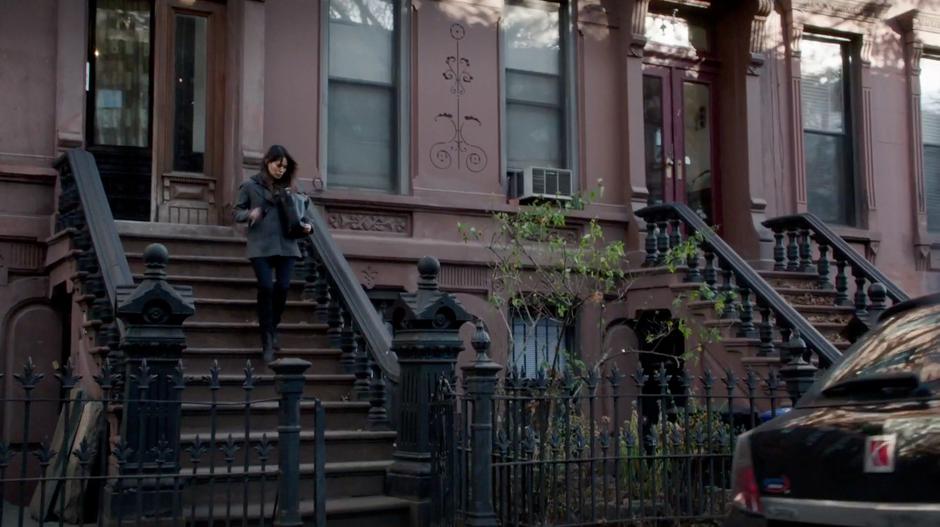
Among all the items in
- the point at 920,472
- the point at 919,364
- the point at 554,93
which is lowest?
the point at 920,472

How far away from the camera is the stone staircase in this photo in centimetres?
813

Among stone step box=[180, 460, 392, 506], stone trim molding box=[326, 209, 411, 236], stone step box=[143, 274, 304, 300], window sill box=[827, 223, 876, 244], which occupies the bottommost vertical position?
stone step box=[180, 460, 392, 506]

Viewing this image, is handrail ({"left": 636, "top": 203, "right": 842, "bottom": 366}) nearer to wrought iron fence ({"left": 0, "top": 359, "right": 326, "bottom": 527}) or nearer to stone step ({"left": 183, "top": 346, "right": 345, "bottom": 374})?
stone step ({"left": 183, "top": 346, "right": 345, "bottom": 374})

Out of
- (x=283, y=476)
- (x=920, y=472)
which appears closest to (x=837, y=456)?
(x=920, y=472)

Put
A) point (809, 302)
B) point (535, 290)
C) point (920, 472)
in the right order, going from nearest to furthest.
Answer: point (920, 472), point (535, 290), point (809, 302)

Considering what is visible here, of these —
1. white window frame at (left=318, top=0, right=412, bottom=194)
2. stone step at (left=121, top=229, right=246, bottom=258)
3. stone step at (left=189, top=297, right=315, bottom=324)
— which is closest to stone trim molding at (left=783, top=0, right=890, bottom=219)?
white window frame at (left=318, top=0, right=412, bottom=194)

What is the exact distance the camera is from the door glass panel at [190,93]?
39.4 ft

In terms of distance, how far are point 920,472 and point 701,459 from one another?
3860 millimetres

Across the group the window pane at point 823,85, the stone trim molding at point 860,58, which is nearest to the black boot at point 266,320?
the stone trim molding at point 860,58

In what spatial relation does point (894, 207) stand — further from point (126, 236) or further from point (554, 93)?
point (126, 236)

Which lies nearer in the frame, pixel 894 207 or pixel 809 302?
pixel 809 302

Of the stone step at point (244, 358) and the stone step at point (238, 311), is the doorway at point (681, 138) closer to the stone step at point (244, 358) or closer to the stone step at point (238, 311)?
the stone step at point (238, 311)

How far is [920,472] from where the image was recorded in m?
4.21

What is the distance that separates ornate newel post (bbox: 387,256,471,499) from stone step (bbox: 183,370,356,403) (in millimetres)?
917
